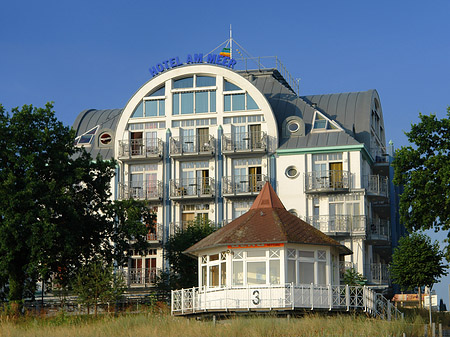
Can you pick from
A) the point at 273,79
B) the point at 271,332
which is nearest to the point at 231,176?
the point at 273,79

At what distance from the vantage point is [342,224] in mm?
55062

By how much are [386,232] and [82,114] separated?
84.3 feet

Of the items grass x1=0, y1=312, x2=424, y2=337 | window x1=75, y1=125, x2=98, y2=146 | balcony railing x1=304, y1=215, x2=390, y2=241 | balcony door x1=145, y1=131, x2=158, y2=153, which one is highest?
window x1=75, y1=125, x2=98, y2=146

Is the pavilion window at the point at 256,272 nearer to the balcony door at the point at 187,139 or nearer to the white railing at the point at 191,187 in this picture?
the white railing at the point at 191,187


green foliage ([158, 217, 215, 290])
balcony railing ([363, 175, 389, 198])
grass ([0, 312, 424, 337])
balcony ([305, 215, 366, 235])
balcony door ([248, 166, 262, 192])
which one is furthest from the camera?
balcony door ([248, 166, 262, 192])

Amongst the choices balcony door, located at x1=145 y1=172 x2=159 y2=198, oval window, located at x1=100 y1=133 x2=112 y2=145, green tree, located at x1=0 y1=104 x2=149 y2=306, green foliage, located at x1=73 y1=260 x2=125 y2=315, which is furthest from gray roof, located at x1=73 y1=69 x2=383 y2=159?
green foliage, located at x1=73 y1=260 x2=125 y2=315

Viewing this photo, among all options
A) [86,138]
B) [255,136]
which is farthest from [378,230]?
[86,138]

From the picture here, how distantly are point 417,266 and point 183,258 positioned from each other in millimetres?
14321

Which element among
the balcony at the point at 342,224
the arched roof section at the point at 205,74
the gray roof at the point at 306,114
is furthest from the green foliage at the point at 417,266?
the arched roof section at the point at 205,74

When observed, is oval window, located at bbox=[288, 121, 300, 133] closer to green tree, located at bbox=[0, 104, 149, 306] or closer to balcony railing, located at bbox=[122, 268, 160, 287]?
balcony railing, located at bbox=[122, 268, 160, 287]

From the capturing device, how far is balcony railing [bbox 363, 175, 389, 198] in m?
56.7

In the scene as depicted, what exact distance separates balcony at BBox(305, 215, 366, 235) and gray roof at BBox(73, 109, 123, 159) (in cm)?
1660

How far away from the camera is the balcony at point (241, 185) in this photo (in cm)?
5703

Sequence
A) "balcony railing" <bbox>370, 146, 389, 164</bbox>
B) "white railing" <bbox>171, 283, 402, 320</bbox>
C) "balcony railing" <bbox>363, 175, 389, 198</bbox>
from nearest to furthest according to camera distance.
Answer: "white railing" <bbox>171, 283, 402, 320</bbox>
"balcony railing" <bbox>363, 175, 389, 198</bbox>
"balcony railing" <bbox>370, 146, 389, 164</bbox>
